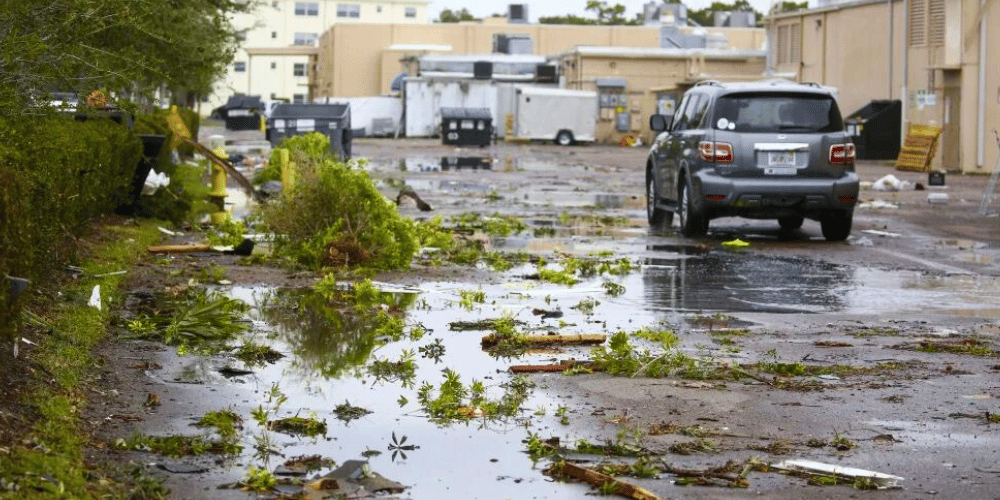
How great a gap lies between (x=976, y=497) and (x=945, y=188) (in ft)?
95.1

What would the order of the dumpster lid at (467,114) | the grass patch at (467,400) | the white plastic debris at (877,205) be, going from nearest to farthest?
the grass patch at (467,400), the white plastic debris at (877,205), the dumpster lid at (467,114)

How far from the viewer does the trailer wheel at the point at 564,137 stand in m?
A: 72.1

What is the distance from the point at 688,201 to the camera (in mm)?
20391

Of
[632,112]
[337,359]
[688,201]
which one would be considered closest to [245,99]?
[632,112]

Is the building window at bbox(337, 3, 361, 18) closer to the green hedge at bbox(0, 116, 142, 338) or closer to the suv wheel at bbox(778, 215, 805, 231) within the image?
the suv wheel at bbox(778, 215, 805, 231)

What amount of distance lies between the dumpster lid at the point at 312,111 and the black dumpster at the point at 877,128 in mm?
16333

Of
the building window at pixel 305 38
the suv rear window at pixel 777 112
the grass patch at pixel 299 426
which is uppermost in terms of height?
the building window at pixel 305 38

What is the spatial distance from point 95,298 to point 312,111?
29092 mm

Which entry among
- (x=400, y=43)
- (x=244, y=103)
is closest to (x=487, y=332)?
(x=244, y=103)

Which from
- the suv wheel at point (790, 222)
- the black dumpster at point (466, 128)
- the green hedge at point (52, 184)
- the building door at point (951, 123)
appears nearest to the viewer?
the green hedge at point (52, 184)

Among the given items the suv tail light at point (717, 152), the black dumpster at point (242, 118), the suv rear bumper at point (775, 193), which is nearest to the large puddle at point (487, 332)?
the suv rear bumper at point (775, 193)

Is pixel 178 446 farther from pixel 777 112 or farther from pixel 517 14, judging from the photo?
pixel 517 14

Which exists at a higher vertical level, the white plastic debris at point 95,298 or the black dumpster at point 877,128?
the black dumpster at point 877,128

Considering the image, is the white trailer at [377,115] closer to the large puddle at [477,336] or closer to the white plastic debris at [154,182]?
the white plastic debris at [154,182]
